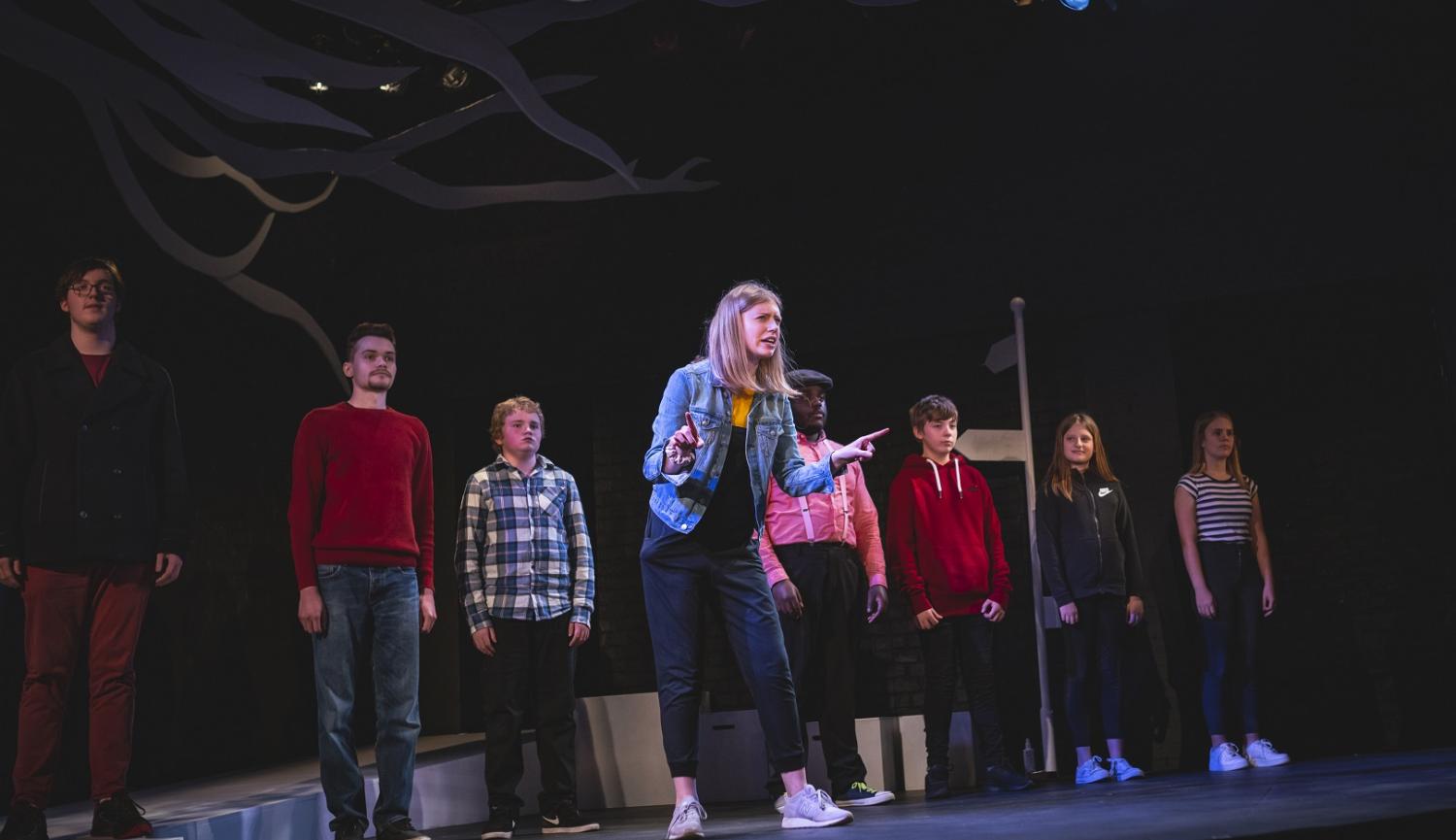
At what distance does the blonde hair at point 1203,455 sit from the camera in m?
5.38

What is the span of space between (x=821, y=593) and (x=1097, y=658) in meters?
1.30

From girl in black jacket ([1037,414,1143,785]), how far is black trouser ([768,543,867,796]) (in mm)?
928

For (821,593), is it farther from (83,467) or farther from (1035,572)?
(83,467)

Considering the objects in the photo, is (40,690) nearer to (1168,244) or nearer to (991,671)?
(991,671)

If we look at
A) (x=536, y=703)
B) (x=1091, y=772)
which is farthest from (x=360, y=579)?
(x=1091, y=772)

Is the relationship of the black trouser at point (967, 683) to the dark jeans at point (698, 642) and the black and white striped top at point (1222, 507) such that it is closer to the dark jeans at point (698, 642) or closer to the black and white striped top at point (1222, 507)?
the black and white striped top at point (1222, 507)

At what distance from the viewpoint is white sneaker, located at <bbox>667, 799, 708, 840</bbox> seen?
127 inches

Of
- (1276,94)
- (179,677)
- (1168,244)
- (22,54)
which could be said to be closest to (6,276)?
(22,54)

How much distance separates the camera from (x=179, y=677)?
496 centimetres

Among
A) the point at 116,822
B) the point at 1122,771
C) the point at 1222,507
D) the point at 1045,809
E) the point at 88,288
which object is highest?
the point at 88,288

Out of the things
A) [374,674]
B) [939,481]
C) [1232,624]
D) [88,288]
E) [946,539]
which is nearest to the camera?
[88,288]

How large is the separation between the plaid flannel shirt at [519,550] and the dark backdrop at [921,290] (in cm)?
139

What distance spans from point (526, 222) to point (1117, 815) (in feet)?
15.1

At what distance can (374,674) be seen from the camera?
369 cm
